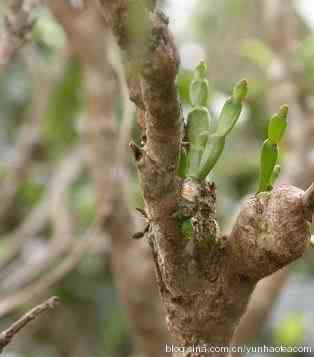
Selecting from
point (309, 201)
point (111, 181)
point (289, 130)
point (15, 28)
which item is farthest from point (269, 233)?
point (289, 130)

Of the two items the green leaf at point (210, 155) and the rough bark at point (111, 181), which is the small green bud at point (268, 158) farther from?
the rough bark at point (111, 181)

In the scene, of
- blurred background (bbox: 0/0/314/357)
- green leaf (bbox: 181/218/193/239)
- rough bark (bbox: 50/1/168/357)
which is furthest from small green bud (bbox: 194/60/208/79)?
rough bark (bbox: 50/1/168/357)

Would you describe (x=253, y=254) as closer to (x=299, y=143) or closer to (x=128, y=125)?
(x=128, y=125)

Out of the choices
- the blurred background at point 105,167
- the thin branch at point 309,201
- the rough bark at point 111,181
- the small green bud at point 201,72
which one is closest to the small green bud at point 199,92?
the small green bud at point 201,72

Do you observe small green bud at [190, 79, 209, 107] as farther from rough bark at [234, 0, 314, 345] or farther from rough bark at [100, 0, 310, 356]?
rough bark at [234, 0, 314, 345]

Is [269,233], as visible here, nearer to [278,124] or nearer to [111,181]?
[278,124]

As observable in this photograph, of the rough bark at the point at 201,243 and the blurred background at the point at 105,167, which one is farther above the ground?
the blurred background at the point at 105,167

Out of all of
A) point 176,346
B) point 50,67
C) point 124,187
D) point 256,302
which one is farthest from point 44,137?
point 176,346
